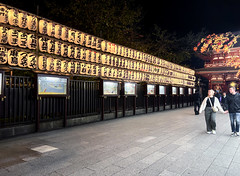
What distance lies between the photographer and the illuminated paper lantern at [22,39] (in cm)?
686

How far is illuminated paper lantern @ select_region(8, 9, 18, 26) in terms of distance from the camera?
6.61m

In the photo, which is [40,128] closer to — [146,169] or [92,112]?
[92,112]

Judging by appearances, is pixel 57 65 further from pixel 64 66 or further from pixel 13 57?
pixel 13 57

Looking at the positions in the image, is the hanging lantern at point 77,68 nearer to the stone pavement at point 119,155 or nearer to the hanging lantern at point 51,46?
the hanging lantern at point 51,46

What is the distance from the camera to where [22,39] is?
273 inches

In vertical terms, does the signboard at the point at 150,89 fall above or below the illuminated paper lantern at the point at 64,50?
below

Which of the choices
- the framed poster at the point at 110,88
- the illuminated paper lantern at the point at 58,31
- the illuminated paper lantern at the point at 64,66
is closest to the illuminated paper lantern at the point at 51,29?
the illuminated paper lantern at the point at 58,31

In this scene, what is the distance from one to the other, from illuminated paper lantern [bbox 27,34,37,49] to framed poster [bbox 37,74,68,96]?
4.17ft

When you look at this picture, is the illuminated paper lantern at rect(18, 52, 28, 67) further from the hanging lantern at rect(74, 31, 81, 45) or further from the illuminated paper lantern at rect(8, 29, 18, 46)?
the hanging lantern at rect(74, 31, 81, 45)

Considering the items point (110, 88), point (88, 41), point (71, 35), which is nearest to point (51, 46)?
point (71, 35)

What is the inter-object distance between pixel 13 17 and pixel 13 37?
31.0 inches

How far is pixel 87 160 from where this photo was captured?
4340 millimetres

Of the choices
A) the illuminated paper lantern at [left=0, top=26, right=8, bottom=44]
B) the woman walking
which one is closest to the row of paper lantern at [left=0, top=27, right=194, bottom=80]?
the illuminated paper lantern at [left=0, top=26, right=8, bottom=44]

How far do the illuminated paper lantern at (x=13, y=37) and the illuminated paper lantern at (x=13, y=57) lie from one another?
31cm
